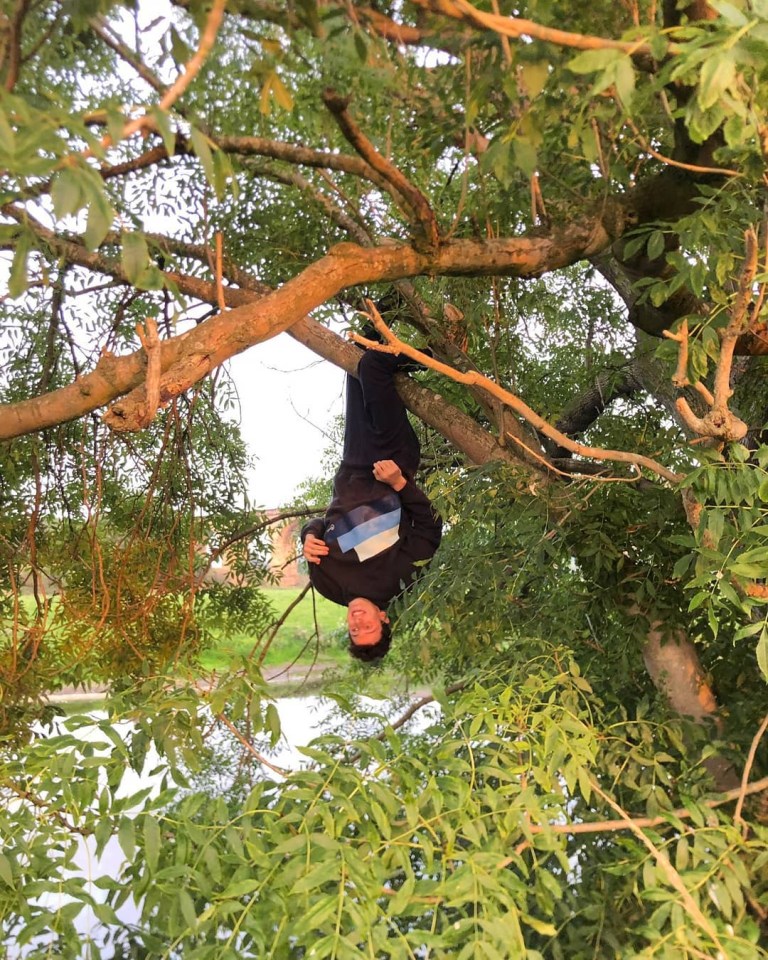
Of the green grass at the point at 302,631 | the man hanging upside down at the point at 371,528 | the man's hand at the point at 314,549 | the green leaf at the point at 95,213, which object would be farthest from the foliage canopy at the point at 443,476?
the green grass at the point at 302,631

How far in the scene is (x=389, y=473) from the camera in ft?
5.33

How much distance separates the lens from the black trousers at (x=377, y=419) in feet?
4.93

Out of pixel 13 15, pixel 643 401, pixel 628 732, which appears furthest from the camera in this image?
pixel 643 401

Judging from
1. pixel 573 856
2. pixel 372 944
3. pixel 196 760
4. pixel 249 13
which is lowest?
pixel 573 856

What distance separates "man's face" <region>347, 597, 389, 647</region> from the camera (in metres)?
1.62

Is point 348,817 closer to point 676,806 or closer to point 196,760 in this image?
point 196,760

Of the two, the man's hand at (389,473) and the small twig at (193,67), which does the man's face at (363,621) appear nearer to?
the man's hand at (389,473)

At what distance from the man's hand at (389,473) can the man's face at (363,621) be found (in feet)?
0.83

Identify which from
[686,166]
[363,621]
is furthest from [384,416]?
[686,166]

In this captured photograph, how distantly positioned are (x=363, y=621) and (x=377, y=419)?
0.42 meters

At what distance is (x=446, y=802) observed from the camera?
2.48 ft

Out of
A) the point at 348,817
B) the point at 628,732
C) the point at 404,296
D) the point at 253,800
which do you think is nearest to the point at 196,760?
the point at 253,800

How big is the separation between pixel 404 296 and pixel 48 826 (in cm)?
107

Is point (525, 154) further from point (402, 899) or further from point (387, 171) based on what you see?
point (402, 899)
